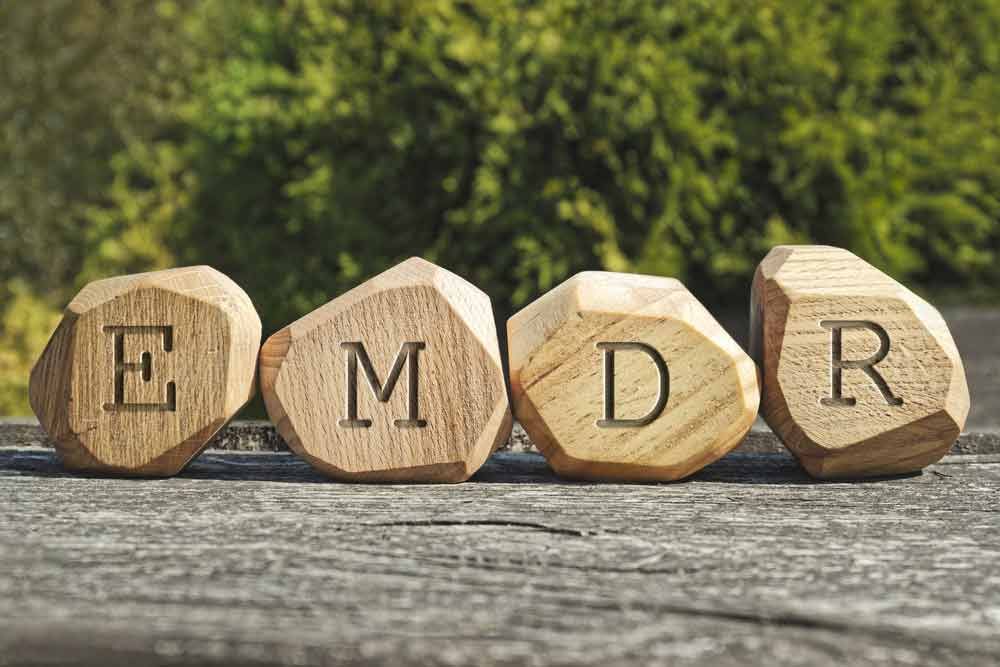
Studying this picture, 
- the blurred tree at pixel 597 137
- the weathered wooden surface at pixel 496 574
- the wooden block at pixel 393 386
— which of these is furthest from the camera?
the blurred tree at pixel 597 137

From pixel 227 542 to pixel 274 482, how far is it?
0.32 m

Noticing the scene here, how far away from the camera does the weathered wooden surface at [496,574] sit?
0.57m

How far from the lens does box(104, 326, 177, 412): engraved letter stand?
3.73 ft

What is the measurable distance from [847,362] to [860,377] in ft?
0.07

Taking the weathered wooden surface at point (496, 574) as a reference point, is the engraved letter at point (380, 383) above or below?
above

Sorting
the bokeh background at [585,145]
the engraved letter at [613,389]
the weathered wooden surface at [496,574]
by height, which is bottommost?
the weathered wooden surface at [496,574]

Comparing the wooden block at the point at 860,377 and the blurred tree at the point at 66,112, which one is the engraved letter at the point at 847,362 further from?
the blurred tree at the point at 66,112

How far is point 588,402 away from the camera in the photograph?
43.7 inches

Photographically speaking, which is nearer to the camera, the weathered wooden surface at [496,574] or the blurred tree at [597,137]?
the weathered wooden surface at [496,574]

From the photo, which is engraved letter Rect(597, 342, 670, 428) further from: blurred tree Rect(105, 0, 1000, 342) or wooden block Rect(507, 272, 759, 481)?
blurred tree Rect(105, 0, 1000, 342)

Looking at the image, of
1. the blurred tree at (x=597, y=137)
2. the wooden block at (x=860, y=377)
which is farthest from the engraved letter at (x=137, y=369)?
the blurred tree at (x=597, y=137)

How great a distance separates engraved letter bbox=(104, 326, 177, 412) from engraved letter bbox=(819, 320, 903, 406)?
26.3 inches

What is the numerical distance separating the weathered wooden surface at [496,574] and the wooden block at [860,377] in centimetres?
6

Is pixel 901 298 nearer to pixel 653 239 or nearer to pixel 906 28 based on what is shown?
pixel 653 239
